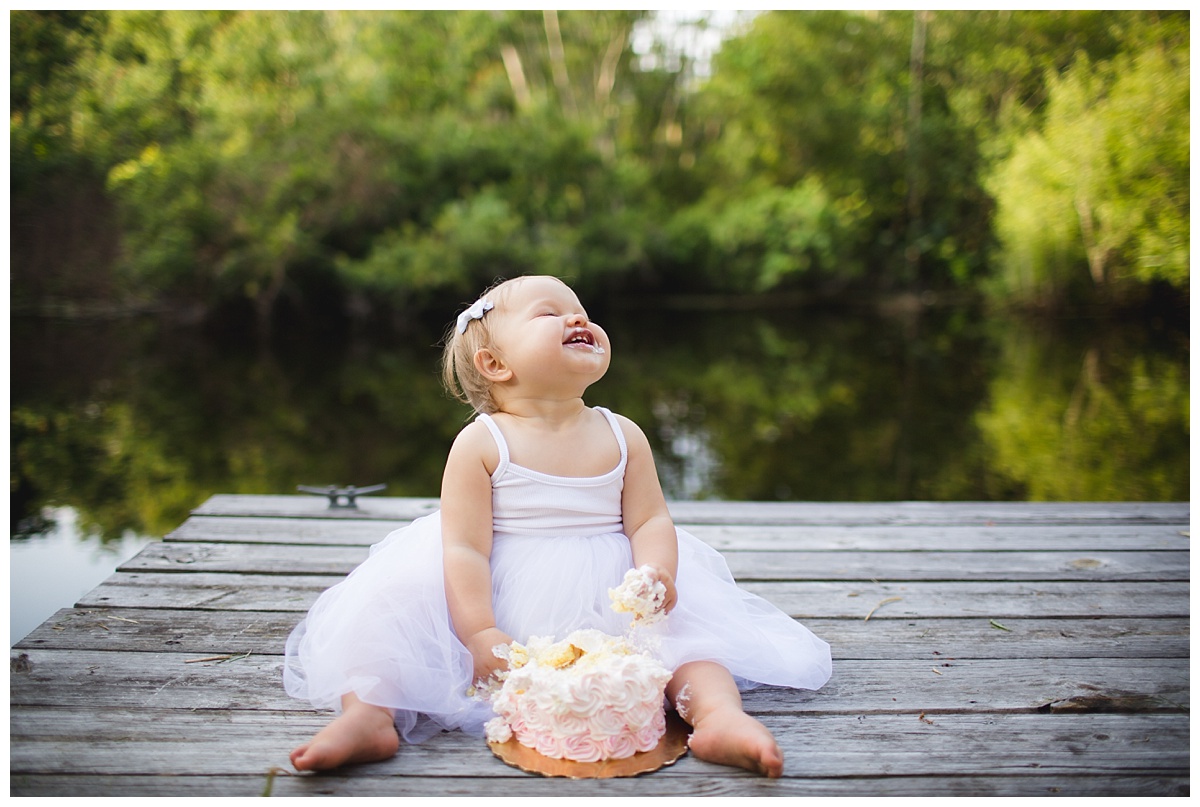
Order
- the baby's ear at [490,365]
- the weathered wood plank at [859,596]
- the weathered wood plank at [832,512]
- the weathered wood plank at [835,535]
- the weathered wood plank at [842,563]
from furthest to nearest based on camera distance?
the weathered wood plank at [832,512]
the weathered wood plank at [835,535]
the weathered wood plank at [842,563]
the weathered wood plank at [859,596]
the baby's ear at [490,365]

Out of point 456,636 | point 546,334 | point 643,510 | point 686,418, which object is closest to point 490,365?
point 546,334

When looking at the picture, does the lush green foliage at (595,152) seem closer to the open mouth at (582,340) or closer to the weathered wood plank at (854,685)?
the weathered wood plank at (854,685)

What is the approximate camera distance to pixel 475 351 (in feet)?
6.46

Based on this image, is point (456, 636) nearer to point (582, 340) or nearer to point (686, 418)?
point (582, 340)

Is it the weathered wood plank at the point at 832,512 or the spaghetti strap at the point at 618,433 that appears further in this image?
the weathered wood plank at the point at 832,512

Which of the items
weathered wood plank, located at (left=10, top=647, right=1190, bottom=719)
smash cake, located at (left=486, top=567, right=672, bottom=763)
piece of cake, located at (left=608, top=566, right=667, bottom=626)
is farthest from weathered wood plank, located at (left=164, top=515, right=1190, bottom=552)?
smash cake, located at (left=486, top=567, right=672, bottom=763)

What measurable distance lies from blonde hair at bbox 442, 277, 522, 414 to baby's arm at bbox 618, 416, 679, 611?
308 mm

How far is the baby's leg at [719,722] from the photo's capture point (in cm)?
153

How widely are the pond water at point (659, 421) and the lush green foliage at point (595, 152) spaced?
5.62 ft

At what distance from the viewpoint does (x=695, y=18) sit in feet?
76.9

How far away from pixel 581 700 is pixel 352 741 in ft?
1.29

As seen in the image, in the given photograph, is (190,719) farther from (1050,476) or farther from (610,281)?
(610,281)

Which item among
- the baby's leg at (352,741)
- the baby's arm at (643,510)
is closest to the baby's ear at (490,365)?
the baby's arm at (643,510)

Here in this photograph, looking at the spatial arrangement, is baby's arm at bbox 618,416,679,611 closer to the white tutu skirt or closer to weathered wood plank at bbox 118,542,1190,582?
the white tutu skirt
